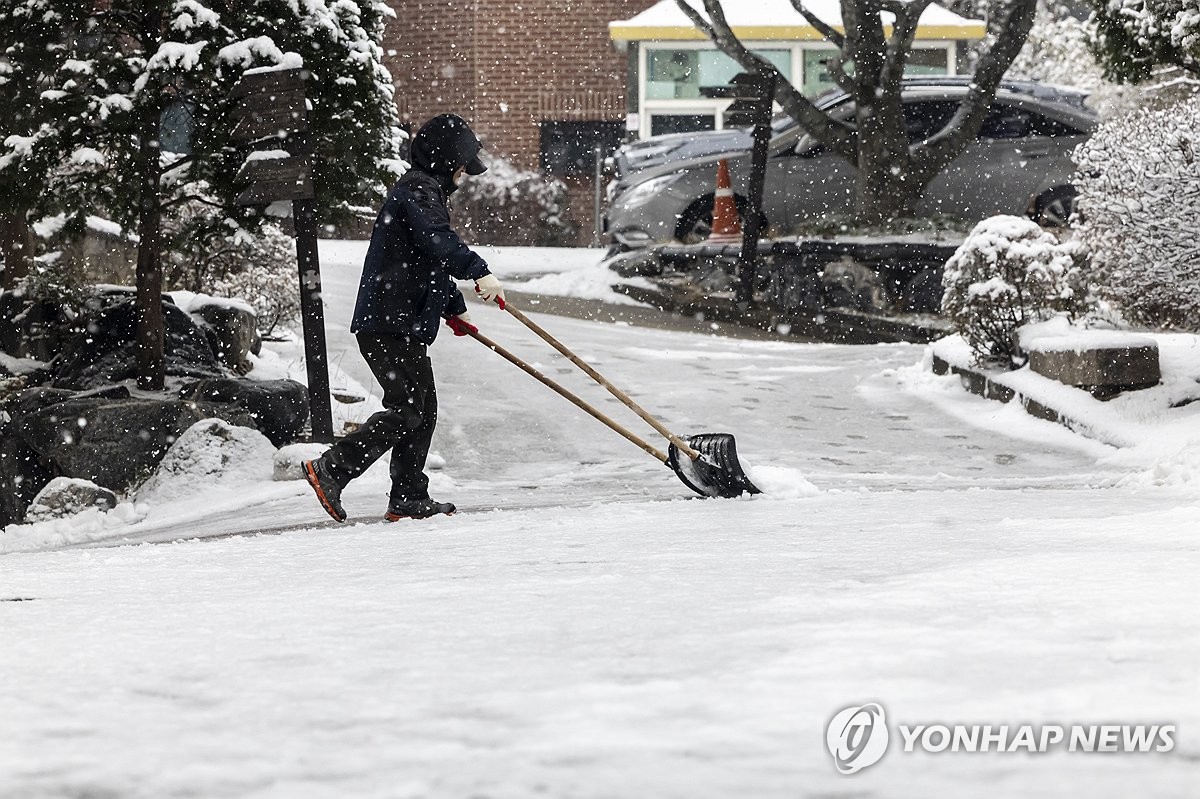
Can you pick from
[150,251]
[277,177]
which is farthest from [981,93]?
[277,177]

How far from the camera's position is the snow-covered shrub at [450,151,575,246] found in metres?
23.9

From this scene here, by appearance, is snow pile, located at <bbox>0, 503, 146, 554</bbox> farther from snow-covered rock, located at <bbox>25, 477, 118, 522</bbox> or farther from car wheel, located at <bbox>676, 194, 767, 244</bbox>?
car wheel, located at <bbox>676, 194, 767, 244</bbox>

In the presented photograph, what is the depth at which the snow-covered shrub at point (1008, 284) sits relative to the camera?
414 inches

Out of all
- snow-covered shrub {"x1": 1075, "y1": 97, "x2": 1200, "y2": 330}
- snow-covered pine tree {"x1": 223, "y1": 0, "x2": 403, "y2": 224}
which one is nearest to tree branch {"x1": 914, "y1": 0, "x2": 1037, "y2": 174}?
snow-covered shrub {"x1": 1075, "y1": 97, "x2": 1200, "y2": 330}

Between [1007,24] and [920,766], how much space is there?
51.2 ft

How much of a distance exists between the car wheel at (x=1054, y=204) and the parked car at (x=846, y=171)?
0.01 metres

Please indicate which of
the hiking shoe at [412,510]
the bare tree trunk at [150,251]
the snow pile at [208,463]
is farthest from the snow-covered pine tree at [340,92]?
the hiking shoe at [412,510]

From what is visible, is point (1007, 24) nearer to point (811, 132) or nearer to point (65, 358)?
point (811, 132)

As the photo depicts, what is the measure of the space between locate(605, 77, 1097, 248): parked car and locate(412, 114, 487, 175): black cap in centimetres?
1059

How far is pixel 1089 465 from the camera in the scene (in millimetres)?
7969

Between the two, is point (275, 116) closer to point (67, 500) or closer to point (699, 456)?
point (67, 500)

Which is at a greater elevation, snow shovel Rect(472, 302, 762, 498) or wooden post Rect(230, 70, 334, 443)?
wooden post Rect(230, 70, 334, 443)

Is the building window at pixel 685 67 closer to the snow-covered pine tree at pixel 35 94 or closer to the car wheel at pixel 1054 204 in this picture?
the car wheel at pixel 1054 204

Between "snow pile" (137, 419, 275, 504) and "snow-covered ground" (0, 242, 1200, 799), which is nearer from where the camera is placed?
"snow-covered ground" (0, 242, 1200, 799)
